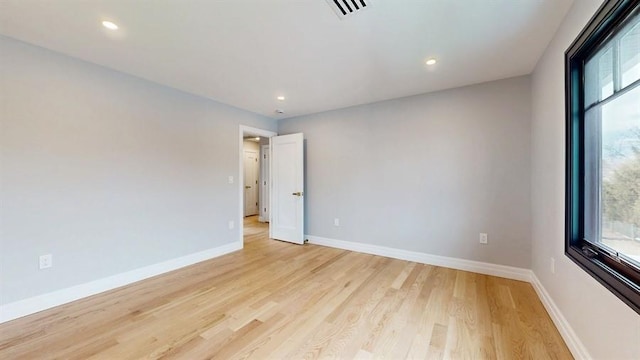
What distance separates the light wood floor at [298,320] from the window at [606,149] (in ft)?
2.56

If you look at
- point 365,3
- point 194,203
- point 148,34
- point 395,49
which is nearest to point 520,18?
point 395,49

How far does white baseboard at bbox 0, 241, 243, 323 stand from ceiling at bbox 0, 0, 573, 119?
2.27 m

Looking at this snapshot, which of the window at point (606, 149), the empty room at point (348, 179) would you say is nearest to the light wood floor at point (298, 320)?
the empty room at point (348, 179)

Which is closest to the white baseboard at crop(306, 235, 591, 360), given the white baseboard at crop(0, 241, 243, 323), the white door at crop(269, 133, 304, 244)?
the white door at crop(269, 133, 304, 244)

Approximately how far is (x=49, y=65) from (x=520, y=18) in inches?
159

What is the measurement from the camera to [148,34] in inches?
79.9

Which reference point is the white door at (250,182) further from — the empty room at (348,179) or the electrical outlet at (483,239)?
the electrical outlet at (483,239)

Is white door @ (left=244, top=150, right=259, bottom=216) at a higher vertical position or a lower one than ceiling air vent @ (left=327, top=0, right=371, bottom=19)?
lower

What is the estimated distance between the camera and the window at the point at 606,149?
48.0 inches

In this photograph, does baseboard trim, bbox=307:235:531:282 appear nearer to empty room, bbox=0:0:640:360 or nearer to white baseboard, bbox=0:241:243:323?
empty room, bbox=0:0:640:360

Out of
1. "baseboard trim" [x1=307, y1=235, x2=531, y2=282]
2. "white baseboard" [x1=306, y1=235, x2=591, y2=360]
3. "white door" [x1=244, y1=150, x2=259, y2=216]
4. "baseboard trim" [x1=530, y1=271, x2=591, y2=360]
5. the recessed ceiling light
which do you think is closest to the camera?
"baseboard trim" [x1=530, y1=271, x2=591, y2=360]

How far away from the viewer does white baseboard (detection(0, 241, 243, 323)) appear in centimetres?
208

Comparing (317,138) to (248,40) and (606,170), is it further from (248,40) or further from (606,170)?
(606,170)

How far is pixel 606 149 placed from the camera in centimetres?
147
